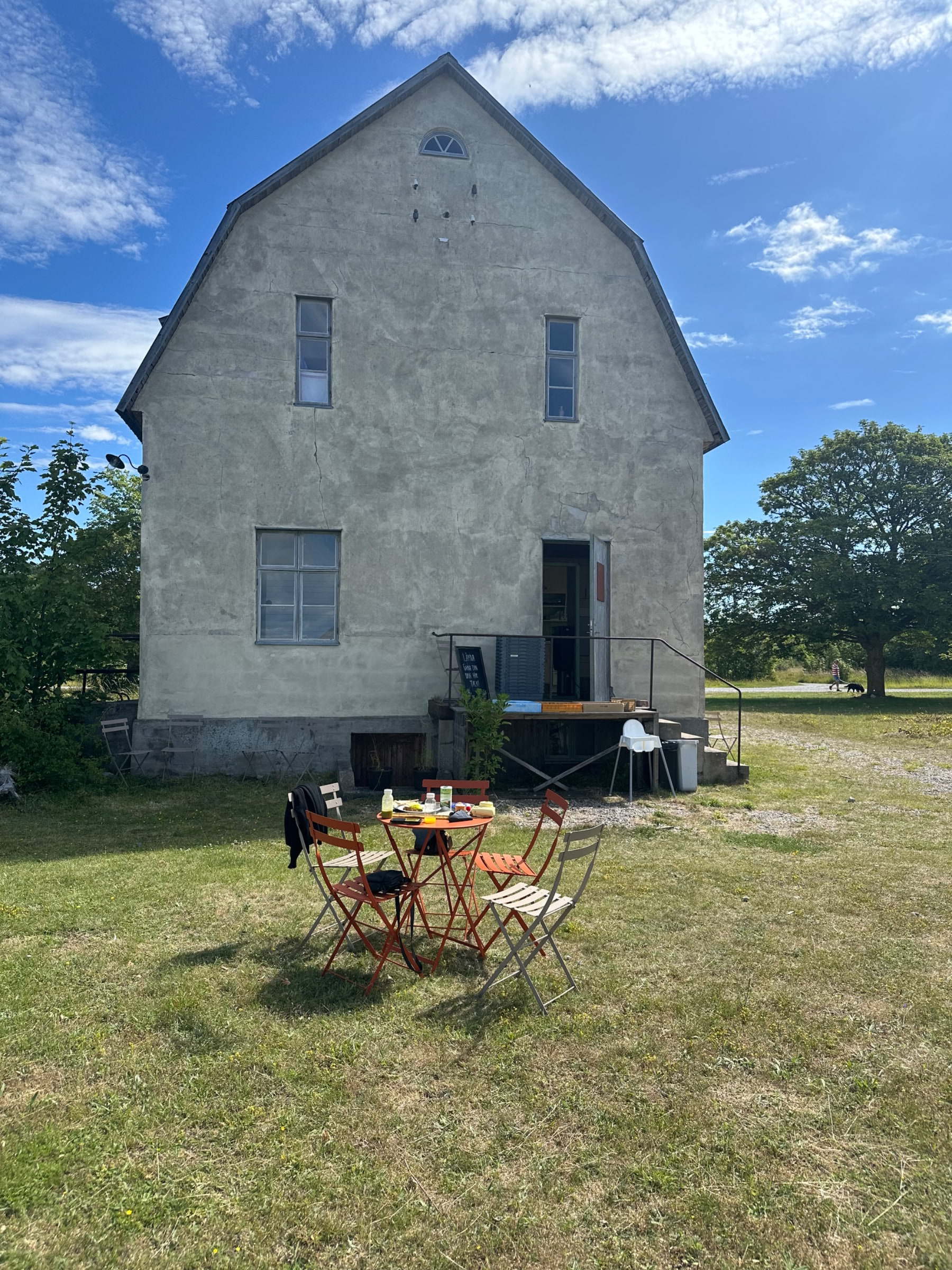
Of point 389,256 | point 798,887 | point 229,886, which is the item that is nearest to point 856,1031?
point 798,887

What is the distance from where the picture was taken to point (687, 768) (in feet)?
40.5

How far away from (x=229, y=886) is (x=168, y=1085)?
3.40 meters

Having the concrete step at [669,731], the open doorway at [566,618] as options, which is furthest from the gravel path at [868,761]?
the open doorway at [566,618]

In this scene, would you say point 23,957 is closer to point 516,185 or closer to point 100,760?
point 100,760

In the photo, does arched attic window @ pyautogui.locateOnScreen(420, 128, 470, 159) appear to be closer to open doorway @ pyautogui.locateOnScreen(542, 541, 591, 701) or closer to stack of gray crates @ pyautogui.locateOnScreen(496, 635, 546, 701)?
open doorway @ pyautogui.locateOnScreen(542, 541, 591, 701)

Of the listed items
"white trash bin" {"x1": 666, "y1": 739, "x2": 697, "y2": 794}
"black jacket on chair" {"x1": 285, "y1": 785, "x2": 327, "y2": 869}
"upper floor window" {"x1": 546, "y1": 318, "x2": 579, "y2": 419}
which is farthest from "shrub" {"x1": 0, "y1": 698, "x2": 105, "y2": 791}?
"upper floor window" {"x1": 546, "y1": 318, "x2": 579, "y2": 419}

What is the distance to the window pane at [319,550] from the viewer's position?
12766mm

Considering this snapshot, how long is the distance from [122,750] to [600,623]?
7.45 metres

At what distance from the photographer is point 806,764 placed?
15.2 meters

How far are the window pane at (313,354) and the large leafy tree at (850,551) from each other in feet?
74.0

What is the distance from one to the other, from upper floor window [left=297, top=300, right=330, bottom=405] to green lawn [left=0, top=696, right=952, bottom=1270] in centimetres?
800

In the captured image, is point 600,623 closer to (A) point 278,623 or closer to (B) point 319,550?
(B) point 319,550

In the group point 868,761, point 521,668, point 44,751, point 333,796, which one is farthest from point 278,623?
point 868,761

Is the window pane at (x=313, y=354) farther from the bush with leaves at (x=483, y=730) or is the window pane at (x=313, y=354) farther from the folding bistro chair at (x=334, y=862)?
the folding bistro chair at (x=334, y=862)
